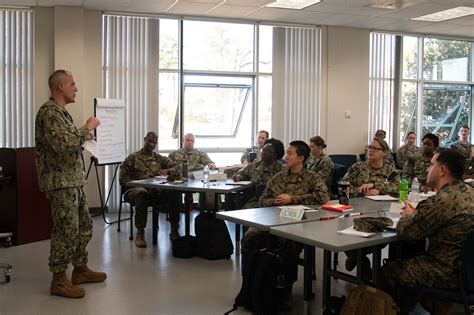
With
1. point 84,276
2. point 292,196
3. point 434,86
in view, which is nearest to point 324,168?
point 292,196

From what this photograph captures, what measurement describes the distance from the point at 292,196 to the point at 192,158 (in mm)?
3192

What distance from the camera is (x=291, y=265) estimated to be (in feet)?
11.9

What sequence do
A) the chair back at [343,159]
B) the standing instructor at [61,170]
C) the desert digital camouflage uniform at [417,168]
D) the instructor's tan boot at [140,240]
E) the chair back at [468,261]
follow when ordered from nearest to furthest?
the chair back at [468,261] → the standing instructor at [61,170] → the instructor's tan boot at [140,240] → the desert digital camouflage uniform at [417,168] → the chair back at [343,159]

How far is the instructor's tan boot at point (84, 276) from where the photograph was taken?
431 cm

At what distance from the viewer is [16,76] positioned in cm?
730

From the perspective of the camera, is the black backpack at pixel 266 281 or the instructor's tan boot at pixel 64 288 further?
the instructor's tan boot at pixel 64 288

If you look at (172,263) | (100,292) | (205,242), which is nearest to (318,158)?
(205,242)

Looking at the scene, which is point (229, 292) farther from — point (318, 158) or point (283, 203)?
point (318, 158)

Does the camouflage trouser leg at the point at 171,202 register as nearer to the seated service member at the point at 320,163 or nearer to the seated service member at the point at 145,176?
the seated service member at the point at 145,176

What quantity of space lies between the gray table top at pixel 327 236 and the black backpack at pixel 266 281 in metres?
0.38

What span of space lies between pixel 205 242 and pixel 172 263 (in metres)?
0.42

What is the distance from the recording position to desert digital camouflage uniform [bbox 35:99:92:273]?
3.78 m

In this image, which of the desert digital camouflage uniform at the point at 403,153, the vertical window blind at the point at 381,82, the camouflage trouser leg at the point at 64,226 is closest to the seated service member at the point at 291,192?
the camouflage trouser leg at the point at 64,226

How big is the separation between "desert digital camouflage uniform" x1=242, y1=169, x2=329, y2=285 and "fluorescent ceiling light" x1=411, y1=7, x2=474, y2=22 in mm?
4772
